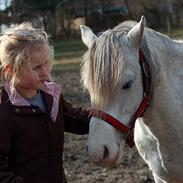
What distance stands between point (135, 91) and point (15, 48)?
2.37ft

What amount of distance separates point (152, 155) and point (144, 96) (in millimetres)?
618

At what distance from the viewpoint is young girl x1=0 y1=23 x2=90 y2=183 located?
2.27 m

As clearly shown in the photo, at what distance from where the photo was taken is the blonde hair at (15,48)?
2.28 m

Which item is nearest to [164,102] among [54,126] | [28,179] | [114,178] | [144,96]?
[144,96]

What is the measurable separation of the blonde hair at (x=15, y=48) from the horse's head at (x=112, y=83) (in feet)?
1.15

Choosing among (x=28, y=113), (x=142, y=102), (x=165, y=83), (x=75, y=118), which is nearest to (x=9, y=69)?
(x=28, y=113)

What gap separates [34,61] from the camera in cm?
229

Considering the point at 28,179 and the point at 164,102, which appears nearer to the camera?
the point at 28,179

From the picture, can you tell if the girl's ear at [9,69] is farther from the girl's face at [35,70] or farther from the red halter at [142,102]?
the red halter at [142,102]

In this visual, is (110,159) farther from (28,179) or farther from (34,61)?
(34,61)

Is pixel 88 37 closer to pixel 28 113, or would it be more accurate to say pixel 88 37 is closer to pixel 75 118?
pixel 75 118

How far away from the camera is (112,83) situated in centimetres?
251

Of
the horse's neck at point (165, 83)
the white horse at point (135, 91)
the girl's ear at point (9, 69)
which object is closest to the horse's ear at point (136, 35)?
the white horse at point (135, 91)

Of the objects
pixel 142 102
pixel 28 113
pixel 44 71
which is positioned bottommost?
pixel 142 102
